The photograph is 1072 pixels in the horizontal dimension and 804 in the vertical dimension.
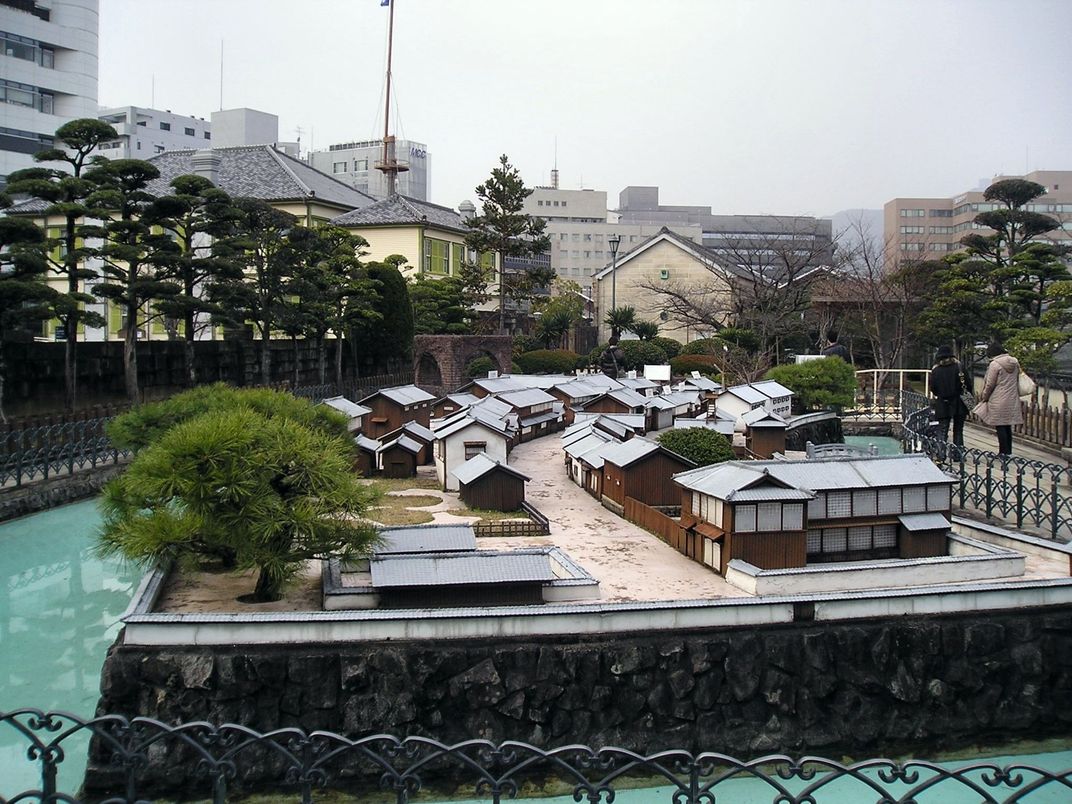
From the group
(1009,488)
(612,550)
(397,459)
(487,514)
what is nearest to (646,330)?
(397,459)

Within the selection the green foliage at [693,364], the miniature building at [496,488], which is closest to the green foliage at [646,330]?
the green foliage at [693,364]

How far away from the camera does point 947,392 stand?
1600cm

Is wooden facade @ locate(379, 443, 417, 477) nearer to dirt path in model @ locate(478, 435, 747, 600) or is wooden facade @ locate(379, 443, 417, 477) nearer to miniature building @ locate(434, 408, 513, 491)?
miniature building @ locate(434, 408, 513, 491)

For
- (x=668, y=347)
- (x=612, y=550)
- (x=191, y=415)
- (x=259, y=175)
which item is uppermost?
(x=259, y=175)

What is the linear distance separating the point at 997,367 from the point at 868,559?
15.0ft

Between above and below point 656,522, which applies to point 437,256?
above

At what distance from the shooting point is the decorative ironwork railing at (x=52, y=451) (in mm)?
17625

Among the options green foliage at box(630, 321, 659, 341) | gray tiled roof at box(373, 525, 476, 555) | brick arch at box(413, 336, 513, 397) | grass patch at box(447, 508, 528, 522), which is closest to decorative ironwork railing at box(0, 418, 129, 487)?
grass patch at box(447, 508, 528, 522)

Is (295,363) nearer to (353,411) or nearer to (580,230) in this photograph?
(353,411)

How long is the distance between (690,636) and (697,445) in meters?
6.42

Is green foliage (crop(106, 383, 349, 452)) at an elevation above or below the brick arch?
below

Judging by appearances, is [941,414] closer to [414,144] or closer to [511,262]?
[511,262]

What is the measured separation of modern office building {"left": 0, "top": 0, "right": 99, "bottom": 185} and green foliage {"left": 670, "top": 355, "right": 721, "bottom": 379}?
2779 centimetres

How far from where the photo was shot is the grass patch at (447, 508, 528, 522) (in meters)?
15.1
